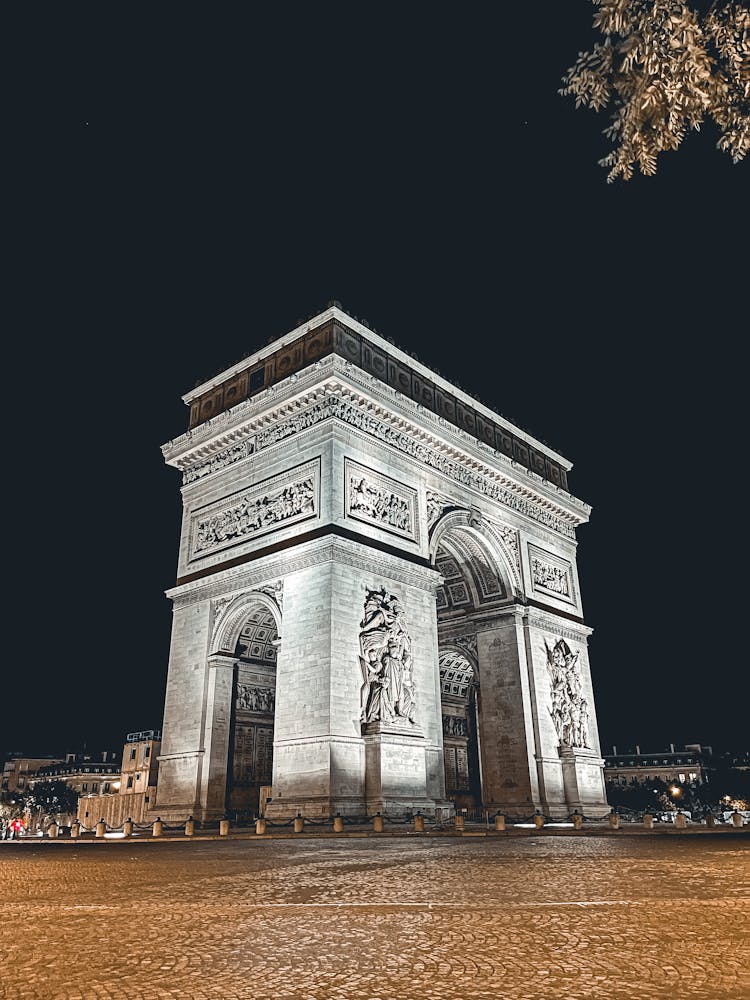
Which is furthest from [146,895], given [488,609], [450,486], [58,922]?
[488,609]

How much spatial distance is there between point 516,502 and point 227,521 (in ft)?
38.4

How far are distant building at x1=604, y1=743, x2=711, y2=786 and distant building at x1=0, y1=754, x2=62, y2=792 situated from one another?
70.1 metres

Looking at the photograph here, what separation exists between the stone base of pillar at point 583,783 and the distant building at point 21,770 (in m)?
85.3

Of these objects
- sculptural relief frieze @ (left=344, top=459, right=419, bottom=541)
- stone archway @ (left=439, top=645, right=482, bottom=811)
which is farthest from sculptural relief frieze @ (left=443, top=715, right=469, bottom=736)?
sculptural relief frieze @ (left=344, top=459, right=419, bottom=541)

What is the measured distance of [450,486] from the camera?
26156mm

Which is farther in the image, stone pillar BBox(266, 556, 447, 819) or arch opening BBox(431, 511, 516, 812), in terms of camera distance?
arch opening BBox(431, 511, 516, 812)

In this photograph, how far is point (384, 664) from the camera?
67.5ft

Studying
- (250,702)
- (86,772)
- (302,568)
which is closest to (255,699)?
(250,702)

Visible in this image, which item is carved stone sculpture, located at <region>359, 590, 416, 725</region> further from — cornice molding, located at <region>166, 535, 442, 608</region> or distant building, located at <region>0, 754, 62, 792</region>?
distant building, located at <region>0, 754, 62, 792</region>

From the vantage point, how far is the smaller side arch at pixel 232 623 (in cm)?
2295

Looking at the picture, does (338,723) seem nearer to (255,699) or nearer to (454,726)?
(255,699)

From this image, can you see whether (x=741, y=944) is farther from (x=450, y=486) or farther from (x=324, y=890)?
(x=450, y=486)

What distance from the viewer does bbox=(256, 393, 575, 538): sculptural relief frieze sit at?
74.1 feet

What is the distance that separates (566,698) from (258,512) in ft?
44.8
